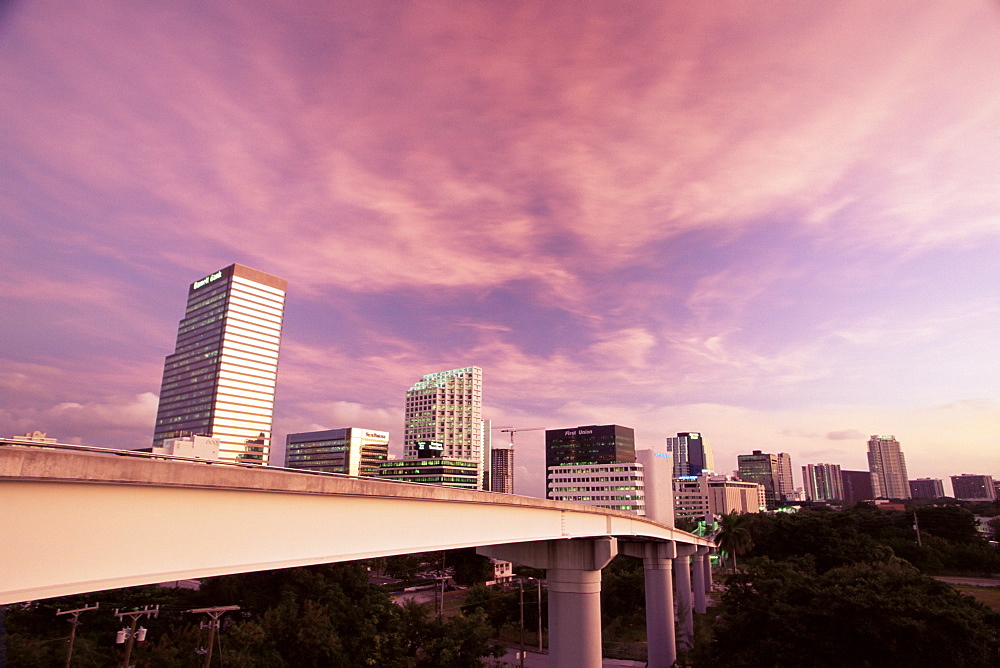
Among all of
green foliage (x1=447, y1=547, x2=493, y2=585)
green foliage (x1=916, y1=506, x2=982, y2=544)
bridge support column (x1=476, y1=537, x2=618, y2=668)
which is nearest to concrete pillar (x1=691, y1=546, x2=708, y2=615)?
green foliage (x1=447, y1=547, x2=493, y2=585)

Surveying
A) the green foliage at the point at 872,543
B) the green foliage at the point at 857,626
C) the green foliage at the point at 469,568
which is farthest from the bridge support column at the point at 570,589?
the green foliage at the point at 469,568

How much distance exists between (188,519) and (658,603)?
48651 mm

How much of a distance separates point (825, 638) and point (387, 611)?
3202 cm

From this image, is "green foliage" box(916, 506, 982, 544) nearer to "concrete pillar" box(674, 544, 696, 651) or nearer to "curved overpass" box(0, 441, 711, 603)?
"concrete pillar" box(674, 544, 696, 651)

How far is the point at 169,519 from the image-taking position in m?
9.16

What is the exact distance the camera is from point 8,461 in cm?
705

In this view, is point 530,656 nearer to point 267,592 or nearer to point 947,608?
point 267,592

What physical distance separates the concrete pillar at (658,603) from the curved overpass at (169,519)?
134 ft

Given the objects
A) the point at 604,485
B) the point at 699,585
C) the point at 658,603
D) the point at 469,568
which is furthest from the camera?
the point at 604,485

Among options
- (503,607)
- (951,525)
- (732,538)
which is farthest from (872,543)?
(503,607)

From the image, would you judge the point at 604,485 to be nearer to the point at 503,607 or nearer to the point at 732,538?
the point at 732,538

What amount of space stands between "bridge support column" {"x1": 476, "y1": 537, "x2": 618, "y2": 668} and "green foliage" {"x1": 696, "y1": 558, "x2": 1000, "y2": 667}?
38.5ft

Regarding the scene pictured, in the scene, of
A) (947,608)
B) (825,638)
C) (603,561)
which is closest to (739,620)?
(825,638)

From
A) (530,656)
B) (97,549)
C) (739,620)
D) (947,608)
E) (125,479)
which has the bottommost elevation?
(530,656)
